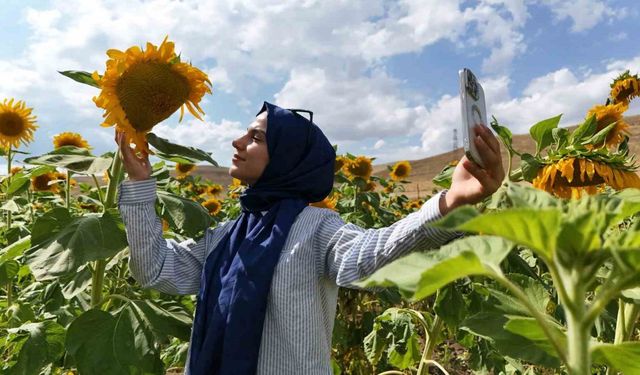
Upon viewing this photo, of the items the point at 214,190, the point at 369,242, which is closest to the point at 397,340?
the point at 369,242

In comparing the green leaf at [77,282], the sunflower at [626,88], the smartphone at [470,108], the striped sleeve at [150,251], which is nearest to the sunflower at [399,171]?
the sunflower at [626,88]

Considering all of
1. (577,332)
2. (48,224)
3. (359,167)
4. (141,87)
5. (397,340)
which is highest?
(359,167)

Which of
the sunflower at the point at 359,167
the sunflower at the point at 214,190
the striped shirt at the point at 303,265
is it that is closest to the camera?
the striped shirt at the point at 303,265

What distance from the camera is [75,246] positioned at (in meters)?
1.30

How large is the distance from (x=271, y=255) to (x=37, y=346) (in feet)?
2.22

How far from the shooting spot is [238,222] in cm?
162

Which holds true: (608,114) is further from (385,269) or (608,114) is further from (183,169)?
(183,169)

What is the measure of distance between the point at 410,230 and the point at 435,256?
664 mm

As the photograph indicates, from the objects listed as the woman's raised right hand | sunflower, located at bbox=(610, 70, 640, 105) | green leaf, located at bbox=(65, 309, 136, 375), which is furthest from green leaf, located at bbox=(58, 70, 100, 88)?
sunflower, located at bbox=(610, 70, 640, 105)

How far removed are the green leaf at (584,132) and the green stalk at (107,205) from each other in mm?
1247

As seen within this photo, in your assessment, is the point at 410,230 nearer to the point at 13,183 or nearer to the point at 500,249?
the point at 500,249

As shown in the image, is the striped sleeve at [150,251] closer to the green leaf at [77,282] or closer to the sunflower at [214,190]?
the green leaf at [77,282]

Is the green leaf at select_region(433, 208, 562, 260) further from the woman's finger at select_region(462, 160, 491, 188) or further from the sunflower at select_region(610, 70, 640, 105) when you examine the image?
the sunflower at select_region(610, 70, 640, 105)

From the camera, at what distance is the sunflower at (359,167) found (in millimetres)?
4723
